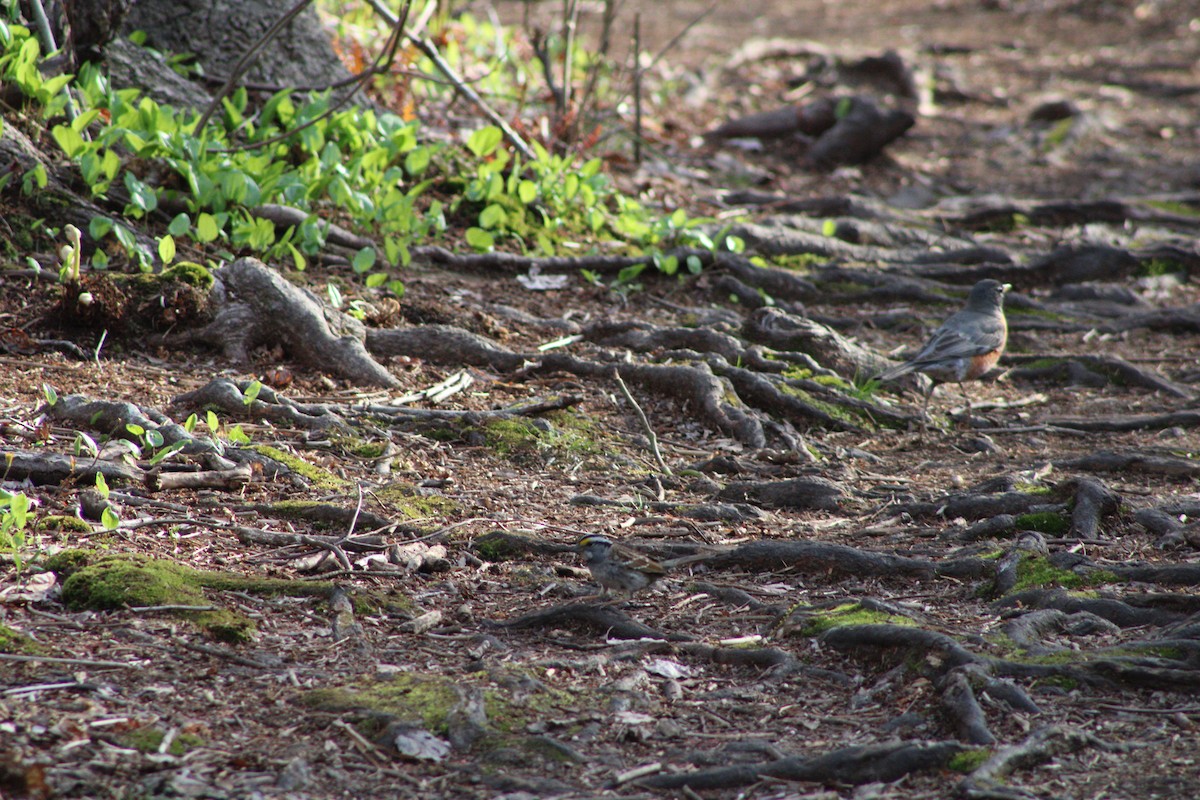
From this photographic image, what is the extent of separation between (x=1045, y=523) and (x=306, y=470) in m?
3.33

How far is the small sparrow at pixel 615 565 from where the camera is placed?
417 cm

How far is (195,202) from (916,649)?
5261mm

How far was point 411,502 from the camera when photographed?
4.88 meters

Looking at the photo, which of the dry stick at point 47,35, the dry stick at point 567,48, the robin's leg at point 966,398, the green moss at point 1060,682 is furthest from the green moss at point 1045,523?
the dry stick at point 567,48

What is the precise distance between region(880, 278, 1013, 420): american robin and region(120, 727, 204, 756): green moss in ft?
16.4

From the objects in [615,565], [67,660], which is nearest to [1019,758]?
[615,565]

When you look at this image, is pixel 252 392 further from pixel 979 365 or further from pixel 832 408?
pixel 979 365

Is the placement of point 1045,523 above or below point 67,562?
above

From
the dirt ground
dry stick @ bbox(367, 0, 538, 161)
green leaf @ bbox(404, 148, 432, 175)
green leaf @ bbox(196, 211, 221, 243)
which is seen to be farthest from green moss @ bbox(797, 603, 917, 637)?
dry stick @ bbox(367, 0, 538, 161)

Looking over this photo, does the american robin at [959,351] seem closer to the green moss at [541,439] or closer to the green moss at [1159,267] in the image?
the green moss at [541,439]

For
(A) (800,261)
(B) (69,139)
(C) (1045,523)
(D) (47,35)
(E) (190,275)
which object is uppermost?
(D) (47,35)

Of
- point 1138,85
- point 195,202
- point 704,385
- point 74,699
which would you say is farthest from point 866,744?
point 1138,85

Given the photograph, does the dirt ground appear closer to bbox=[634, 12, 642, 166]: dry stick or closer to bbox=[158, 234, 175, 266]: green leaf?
bbox=[158, 234, 175, 266]: green leaf

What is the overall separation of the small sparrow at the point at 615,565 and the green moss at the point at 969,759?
144 cm
